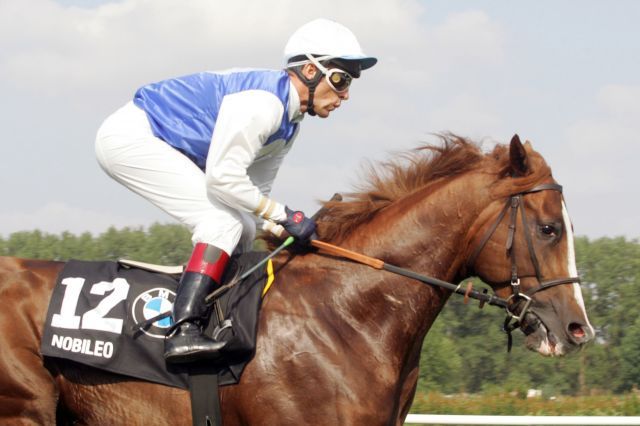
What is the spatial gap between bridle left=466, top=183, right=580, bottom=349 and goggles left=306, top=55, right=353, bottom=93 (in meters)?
1.04

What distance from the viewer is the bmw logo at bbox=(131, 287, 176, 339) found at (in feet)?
15.8

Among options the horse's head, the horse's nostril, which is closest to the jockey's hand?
the horse's head

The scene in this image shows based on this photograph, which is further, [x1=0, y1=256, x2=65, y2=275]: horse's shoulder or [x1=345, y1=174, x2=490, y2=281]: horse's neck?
[x1=0, y1=256, x2=65, y2=275]: horse's shoulder

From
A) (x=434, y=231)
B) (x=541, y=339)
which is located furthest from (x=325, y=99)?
(x=541, y=339)

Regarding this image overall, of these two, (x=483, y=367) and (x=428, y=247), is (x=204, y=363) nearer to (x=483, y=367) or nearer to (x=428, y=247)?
(x=428, y=247)

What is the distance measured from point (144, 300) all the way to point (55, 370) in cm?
59

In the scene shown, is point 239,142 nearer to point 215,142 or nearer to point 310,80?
point 215,142

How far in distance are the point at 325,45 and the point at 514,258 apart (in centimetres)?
143

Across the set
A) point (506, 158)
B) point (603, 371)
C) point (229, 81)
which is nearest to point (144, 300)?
point (229, 81)

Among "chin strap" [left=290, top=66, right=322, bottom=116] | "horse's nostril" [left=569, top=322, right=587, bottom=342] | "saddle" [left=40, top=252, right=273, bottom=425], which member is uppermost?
"chin strap" [left=290, top=66, right=322, bottom=116]

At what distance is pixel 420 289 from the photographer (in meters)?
4.91

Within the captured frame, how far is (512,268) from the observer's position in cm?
477

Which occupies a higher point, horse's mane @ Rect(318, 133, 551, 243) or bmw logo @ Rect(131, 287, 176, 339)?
horse's mane @ Rect(318, 133, 551, 243)

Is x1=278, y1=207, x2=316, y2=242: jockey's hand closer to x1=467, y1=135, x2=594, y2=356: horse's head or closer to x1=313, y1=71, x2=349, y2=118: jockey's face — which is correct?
x1=313, y1=71, x2=349, y2=118: jockey's face
